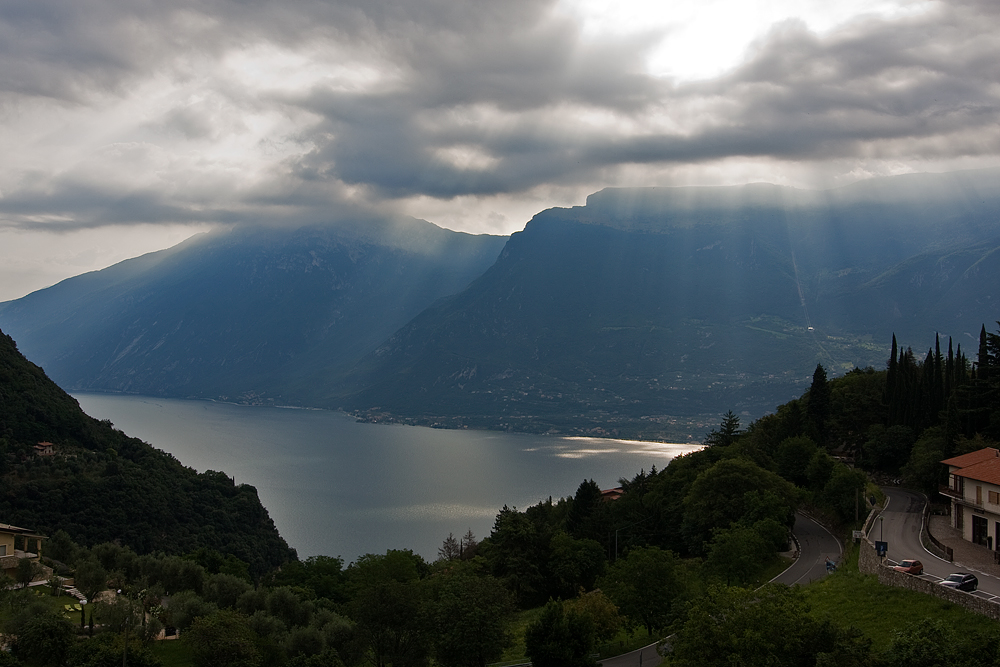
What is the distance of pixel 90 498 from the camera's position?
5916 cm

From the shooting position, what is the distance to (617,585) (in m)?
29.8

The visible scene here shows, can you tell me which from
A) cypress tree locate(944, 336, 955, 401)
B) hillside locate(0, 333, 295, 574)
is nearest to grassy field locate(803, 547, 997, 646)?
cypress tree locate(944, 336, 955, 401)

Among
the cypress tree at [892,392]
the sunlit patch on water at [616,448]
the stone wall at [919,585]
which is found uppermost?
the cypress tree at [892,392]

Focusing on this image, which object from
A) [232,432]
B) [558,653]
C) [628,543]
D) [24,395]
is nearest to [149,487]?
[24,395]

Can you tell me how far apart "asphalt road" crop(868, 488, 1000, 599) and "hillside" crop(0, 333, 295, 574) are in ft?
154

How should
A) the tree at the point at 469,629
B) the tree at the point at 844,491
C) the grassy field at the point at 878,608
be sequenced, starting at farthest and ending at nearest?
the tree at the point at 844,491 → the tree at the point at 469,629 → the grassy field at the point at 878,608

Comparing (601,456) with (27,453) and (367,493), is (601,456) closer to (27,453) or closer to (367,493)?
(367,493)

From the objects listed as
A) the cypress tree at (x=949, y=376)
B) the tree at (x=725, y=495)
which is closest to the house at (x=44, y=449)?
the tree at (x=725, y=495)

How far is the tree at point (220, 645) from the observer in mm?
24938

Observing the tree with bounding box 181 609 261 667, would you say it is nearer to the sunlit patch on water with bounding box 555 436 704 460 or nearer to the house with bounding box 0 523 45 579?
the house with bounding box 0 523 45 579

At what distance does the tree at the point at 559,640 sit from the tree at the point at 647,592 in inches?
157

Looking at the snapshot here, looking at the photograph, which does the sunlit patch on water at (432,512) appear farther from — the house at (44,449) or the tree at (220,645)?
the tree at (220,645)

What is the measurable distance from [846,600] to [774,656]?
20.0ft

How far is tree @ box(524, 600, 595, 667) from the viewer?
2455cm
